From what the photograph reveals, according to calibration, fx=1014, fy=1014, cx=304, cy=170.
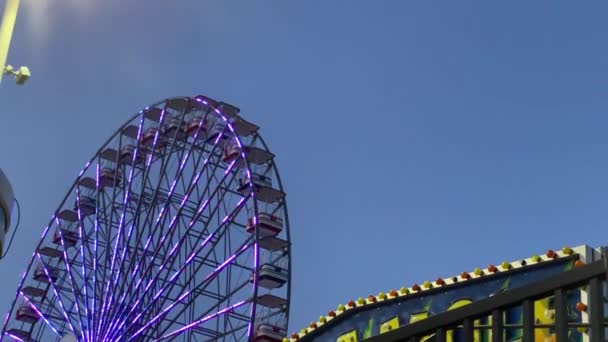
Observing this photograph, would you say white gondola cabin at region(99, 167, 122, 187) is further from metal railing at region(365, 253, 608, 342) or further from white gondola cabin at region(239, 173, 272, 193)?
metal railing at region(365, 253, 608, 342)

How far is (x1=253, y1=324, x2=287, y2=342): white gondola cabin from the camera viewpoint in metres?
29.3

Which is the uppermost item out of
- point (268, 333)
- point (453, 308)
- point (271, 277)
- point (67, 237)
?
point (67, 237)

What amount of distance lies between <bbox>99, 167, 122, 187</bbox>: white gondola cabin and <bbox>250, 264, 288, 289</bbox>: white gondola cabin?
28.2 feet

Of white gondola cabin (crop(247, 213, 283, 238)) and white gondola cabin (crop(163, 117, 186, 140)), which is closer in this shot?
white gondola cabin (crop(247, 213, 283, 238))

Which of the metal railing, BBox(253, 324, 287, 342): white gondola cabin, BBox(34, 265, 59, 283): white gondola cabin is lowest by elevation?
the metal railing

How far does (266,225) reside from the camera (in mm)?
31703

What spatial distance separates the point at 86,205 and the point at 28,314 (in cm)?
457

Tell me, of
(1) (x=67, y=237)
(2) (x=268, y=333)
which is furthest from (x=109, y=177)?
(2) (x=268, y=333)

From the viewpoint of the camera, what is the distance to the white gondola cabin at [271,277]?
3064 centimetres

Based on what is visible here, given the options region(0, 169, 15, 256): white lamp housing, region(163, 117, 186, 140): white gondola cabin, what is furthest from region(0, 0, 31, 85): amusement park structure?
region(163, 117, 186, 140): white gondola cabin

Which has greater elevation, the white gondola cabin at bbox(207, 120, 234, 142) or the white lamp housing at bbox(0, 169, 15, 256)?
→ the white gondola cabin at bbox(207, 120, 234, 142)

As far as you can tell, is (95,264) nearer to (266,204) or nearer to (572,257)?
(266,204)

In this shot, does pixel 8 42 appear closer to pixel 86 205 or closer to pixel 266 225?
pixel 266 225

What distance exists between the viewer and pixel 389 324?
1798cm
